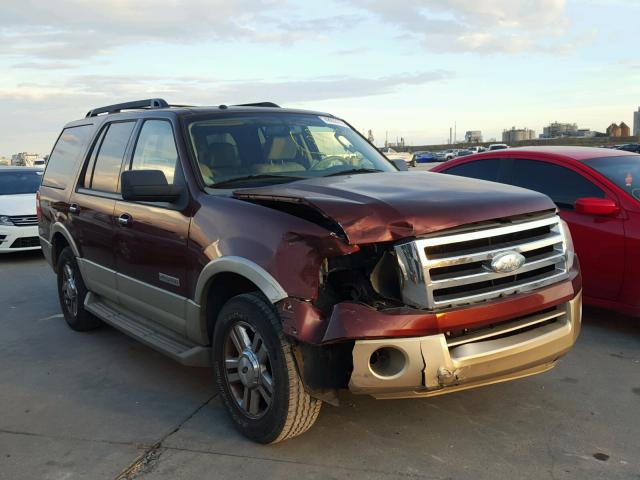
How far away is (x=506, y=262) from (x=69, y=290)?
4.36m

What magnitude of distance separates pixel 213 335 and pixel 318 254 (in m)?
1.09

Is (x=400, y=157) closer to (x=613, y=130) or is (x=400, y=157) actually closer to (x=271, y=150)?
(x=271, y=150)

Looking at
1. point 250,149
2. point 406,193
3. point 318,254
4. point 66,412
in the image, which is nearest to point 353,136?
point 250,149

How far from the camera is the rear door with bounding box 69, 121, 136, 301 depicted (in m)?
5.01

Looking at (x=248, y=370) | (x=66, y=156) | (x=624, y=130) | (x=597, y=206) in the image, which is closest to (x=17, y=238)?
(x=66, y=156)

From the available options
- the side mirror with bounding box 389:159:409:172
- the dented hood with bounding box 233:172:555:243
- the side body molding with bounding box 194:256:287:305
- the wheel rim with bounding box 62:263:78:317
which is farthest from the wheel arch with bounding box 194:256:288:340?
the wheel rim with bounding box 62:263:78:317

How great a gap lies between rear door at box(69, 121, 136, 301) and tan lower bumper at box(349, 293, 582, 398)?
266cm

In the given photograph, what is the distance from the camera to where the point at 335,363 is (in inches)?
128

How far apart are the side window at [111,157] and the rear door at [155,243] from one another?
0.70ft

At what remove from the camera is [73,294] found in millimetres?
5973

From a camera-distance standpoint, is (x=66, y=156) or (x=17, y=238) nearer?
(x=66, y=156)

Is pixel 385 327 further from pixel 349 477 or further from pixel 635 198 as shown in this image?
pixel 635 198

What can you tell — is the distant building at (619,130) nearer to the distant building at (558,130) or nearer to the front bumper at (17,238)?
the distant building at (558,130)

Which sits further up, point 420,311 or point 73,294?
point 420,311
